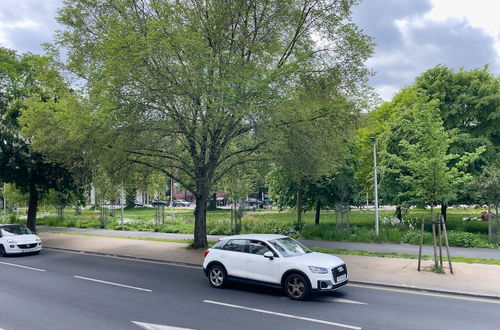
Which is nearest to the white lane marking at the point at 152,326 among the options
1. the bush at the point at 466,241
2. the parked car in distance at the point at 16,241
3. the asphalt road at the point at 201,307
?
the asphalt road at the point at 201,307

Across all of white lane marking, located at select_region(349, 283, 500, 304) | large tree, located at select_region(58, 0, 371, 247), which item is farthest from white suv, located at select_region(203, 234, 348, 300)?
large tree, located at select_region(58, 0, 371, 247)

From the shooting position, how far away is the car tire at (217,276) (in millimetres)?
10414

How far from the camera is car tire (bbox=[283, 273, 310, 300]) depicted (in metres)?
8.98

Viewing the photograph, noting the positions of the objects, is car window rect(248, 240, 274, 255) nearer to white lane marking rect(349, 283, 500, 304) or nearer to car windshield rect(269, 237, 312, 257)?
car windshield rect(269, 237, 312, 257)

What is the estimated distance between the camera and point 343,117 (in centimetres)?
1536

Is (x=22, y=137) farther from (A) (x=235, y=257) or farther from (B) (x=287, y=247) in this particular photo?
(B) (x=287, y=247)

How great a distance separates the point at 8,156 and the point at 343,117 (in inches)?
703

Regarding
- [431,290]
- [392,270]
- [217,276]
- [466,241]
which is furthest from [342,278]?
[466,241]

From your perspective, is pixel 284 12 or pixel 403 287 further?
pixel 284 12

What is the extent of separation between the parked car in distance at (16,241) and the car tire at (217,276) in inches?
428

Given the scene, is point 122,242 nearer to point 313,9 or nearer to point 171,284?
point 171,284

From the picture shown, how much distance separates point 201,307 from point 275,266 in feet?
6.90

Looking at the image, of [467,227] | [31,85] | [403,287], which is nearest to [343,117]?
[403,287]

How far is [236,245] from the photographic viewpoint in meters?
10.5
